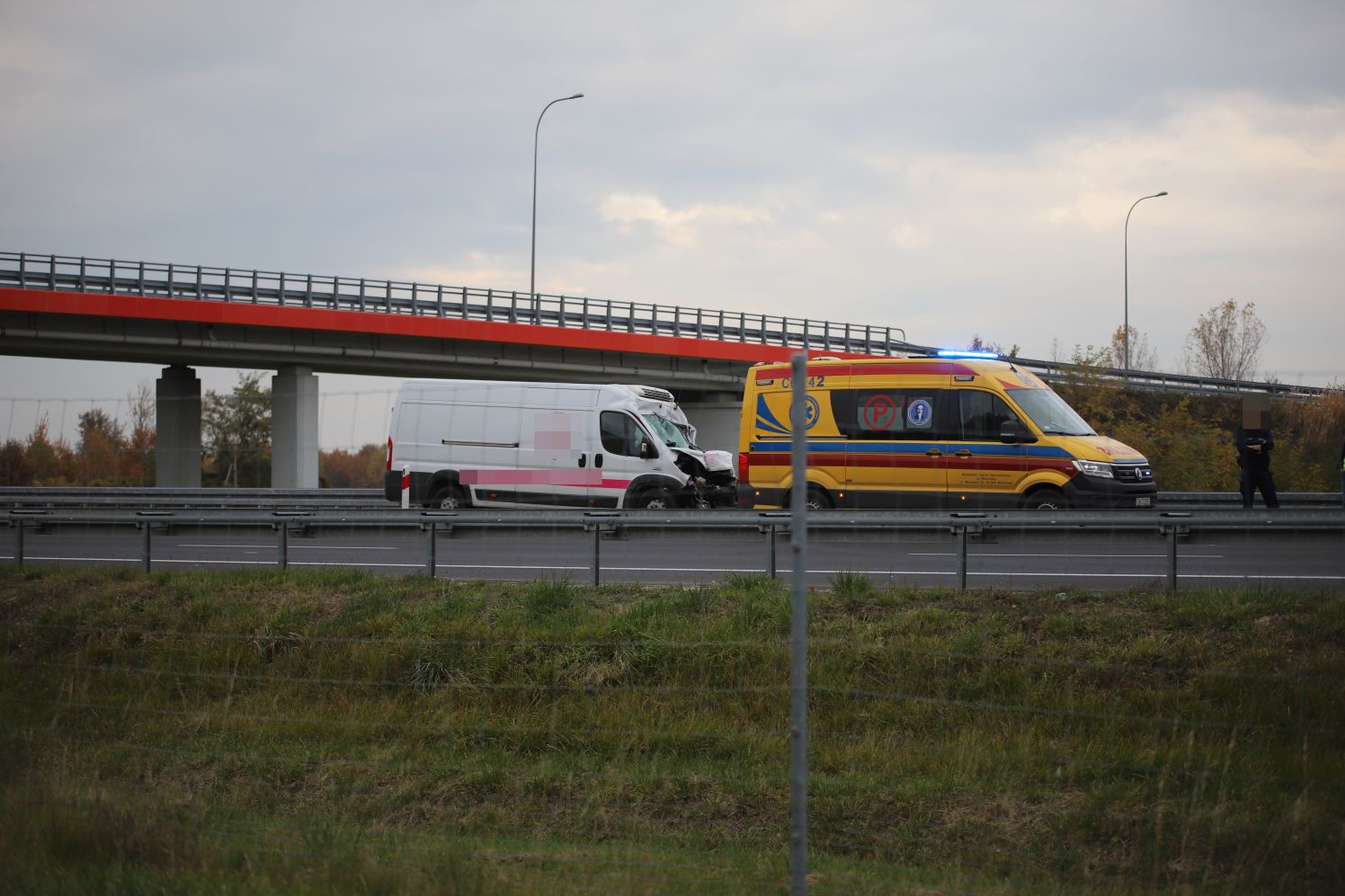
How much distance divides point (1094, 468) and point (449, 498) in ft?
38.5

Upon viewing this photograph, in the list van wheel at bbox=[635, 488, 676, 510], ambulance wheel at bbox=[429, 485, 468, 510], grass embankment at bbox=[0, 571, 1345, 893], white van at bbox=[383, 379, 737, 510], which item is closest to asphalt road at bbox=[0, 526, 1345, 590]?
grass embankment at bbox=[0, 571, 1345, 893]

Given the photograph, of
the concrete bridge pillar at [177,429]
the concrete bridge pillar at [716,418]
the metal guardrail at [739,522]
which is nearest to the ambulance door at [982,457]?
the metal guardrail at [739,522]

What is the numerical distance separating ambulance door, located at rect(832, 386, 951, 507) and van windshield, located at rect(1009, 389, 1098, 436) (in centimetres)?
112

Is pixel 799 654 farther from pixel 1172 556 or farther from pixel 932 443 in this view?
pixel 932 443

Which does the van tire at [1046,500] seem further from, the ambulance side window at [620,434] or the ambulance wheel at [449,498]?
the ambulance wheel at [449,498]

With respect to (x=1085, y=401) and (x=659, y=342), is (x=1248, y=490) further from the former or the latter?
(x=659, y=342)

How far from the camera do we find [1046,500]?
16172 mm

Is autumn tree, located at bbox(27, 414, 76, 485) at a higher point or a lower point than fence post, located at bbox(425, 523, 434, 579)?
higher

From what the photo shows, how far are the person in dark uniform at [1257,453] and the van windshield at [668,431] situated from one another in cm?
967

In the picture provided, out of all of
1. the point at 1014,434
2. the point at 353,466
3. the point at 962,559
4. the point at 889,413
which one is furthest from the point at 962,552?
the point at 353,466

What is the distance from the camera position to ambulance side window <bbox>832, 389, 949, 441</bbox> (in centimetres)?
1709

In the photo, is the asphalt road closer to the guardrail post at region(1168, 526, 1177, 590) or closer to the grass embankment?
the guardrail post at region(1168, 526, 1177, 590)

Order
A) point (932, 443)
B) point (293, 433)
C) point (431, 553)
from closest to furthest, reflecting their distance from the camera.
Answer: point (431, 553)
point (932, 443)
point (293, 433)

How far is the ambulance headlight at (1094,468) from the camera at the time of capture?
15.9 m
